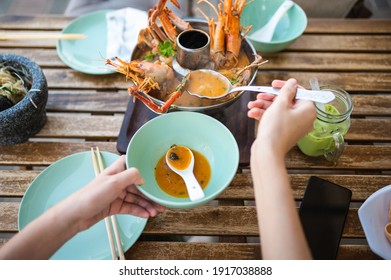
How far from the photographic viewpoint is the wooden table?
94cm

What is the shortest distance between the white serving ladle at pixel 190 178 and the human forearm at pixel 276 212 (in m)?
0.19

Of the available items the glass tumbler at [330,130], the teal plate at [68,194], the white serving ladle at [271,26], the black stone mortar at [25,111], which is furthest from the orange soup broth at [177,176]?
the white serving ladle at [271,26]

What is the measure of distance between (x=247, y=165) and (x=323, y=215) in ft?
0.90

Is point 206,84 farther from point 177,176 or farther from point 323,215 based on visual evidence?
point 323,215

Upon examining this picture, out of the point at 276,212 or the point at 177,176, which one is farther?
the point at 177,176

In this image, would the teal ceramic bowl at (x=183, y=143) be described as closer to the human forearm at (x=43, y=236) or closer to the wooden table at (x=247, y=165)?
the wooden table at (x=247, y=165)

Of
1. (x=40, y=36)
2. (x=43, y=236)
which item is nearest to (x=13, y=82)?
(x=40, y=36)

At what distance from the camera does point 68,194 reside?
98cm

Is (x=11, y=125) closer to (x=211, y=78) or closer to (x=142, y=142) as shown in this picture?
(x=142, y=142)

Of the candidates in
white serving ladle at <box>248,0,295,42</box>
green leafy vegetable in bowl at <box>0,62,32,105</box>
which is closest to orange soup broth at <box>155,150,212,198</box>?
green leafy vegetable in bowl at <box>0,62,32,105</box>

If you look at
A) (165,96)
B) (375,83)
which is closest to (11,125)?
(165,96)

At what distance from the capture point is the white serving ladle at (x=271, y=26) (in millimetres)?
1384
